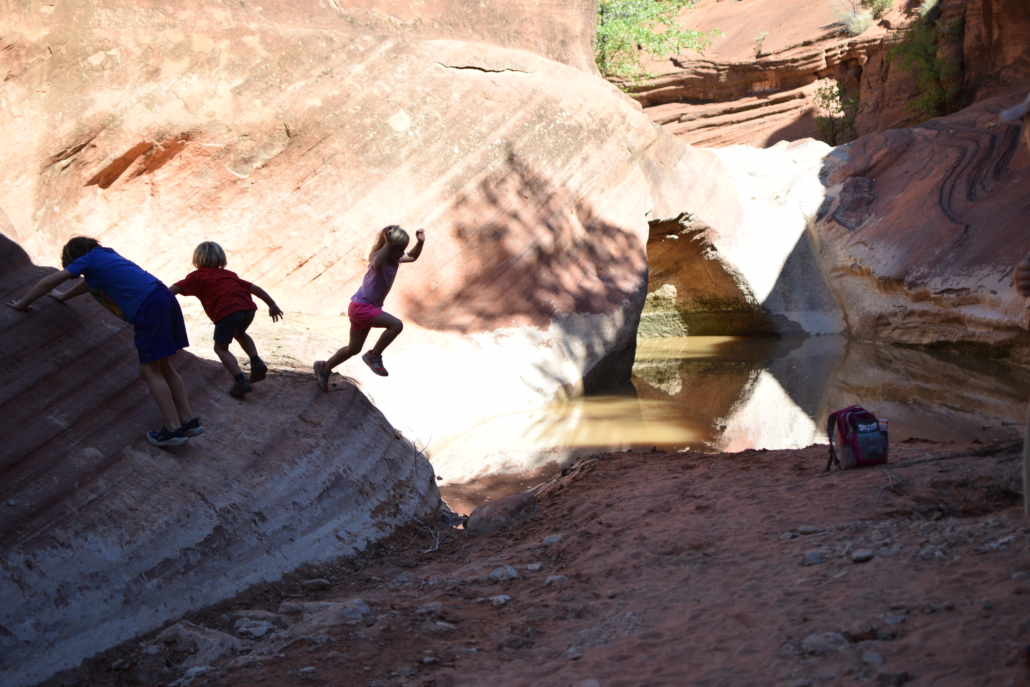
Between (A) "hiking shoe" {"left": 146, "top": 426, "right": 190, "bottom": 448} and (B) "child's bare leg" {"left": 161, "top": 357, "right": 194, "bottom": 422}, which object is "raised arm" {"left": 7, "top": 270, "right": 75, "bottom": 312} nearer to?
(B) "child's bare leg" {"left": 161, "top": 357, "right": 194, "bottom": 422}

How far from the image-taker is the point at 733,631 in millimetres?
2504

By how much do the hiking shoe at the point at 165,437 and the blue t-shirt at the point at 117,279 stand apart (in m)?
0.51

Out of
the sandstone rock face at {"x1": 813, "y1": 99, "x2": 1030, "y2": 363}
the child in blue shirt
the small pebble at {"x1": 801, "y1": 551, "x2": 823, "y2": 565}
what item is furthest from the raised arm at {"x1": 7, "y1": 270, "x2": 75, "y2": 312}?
the sandstone rock face at {"x1": 813, "y1": 99, "x2": 1030, "y2": 363}

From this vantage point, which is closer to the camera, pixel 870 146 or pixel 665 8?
pixel 870 146

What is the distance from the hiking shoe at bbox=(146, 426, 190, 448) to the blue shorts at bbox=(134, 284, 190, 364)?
33 cm

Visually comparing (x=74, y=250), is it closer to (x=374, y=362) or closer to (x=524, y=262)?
(x=374, y=362)

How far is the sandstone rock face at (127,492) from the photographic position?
2.98 m

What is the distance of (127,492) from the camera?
3.45 m

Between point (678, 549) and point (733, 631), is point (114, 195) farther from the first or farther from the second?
point (733, 631)

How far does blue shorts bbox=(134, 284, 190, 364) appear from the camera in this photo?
12.1 ft

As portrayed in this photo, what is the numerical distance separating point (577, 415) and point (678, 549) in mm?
5386

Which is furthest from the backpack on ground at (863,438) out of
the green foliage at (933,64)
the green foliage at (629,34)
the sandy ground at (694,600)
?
the green foliage at (933,64)

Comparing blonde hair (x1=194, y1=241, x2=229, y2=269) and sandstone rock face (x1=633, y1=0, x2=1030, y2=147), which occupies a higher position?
blonde hair (x1=194, y1=241, x2=229, y2=269)

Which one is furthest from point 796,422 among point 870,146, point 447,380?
point 870,146
